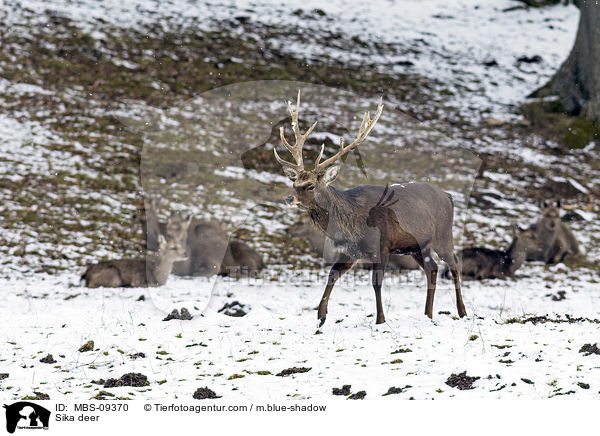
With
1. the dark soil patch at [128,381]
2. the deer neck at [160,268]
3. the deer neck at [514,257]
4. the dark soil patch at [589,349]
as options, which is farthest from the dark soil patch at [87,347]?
the deer neck at [514,257]

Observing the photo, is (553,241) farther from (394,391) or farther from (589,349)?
(394,391)

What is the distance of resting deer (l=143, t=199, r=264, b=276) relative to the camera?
37.1ft

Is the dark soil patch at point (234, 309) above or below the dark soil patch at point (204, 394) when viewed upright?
below

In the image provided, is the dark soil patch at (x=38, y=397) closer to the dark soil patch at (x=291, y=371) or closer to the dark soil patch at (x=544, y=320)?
the dark soil patch at (x=291, y=371)

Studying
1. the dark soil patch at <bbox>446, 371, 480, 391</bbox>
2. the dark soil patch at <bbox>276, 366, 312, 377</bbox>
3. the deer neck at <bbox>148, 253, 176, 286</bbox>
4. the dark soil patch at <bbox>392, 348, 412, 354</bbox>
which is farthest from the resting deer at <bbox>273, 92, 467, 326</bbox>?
the deer neck at <bbox>148, 253, 176, 286</bbox>

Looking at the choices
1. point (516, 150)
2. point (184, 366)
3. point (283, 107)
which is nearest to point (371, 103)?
point (283, 107)

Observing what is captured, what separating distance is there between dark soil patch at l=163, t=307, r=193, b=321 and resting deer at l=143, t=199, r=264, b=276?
9.94 feet

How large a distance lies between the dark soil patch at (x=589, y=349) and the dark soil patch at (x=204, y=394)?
340 centimetres

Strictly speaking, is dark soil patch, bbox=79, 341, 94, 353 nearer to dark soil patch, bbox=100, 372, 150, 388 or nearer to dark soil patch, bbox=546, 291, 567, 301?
dark soil patch, bbox=100, 372, 150, 388

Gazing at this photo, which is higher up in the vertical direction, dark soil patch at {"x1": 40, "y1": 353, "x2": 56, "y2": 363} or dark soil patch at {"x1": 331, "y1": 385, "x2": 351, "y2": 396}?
dark soil patch at {"x1": 331, "y1": 385, "x2": 351, "y2": 396}

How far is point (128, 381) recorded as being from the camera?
18.9 ft

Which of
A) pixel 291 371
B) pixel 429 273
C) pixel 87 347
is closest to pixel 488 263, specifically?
pixel 429 273

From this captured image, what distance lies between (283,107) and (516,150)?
6930mm

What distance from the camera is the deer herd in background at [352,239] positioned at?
6.79 m
